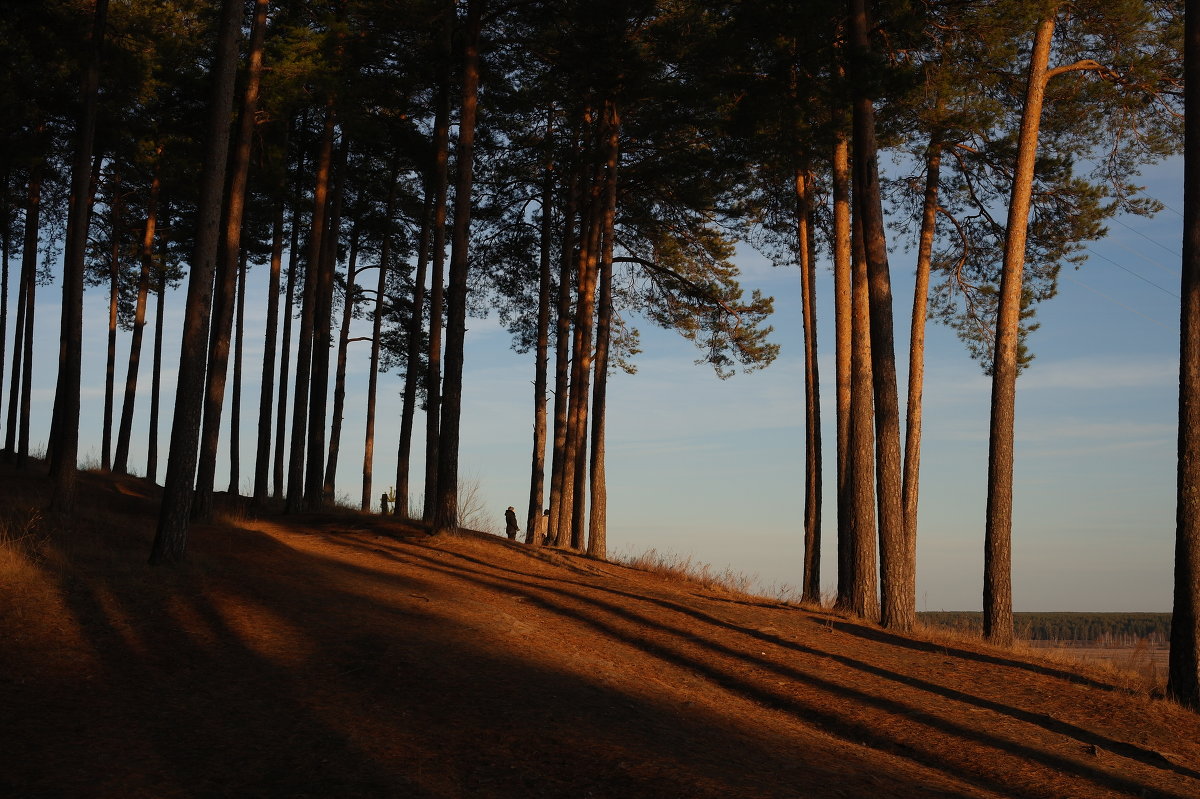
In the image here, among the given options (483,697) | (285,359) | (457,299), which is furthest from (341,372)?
(483,697)

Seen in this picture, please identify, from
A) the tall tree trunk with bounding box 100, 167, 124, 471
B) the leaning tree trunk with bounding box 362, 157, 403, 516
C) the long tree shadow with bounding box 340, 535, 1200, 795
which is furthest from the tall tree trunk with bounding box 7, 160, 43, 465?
the long tree shadow with bounding box 340, 535, 1200, 795

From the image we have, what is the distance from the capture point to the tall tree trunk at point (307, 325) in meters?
20.1

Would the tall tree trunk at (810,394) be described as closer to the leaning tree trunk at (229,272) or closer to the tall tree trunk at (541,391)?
the tall tree trunk at (541,391)

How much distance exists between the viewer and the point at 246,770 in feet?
19.7

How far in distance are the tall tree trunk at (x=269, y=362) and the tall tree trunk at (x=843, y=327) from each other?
12574mm

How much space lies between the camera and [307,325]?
20.7m

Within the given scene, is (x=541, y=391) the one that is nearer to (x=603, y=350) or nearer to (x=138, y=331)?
(x=603, y=350)

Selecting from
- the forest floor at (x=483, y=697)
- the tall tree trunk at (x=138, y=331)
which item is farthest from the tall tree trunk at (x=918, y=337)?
the tall tree trunk at (x=138, y=331)

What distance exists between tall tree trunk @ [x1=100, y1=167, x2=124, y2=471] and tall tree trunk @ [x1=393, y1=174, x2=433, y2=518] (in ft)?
25.2

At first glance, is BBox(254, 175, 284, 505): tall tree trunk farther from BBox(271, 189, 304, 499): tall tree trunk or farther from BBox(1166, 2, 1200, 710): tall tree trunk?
BBox(1166, 2, 1200, 710): tall tree trunk

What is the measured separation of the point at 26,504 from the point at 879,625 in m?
14.1

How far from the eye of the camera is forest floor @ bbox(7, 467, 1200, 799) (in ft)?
20.3

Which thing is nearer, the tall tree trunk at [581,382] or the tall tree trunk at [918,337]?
the tall tree trunk at [918,337]

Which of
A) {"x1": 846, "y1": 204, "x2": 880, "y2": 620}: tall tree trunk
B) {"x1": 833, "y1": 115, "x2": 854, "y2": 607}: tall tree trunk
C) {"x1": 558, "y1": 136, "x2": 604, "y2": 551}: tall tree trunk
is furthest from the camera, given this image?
{"x1": 558, "y1": 136, "x2": 604, "y2": 551}: tall tree trunk
